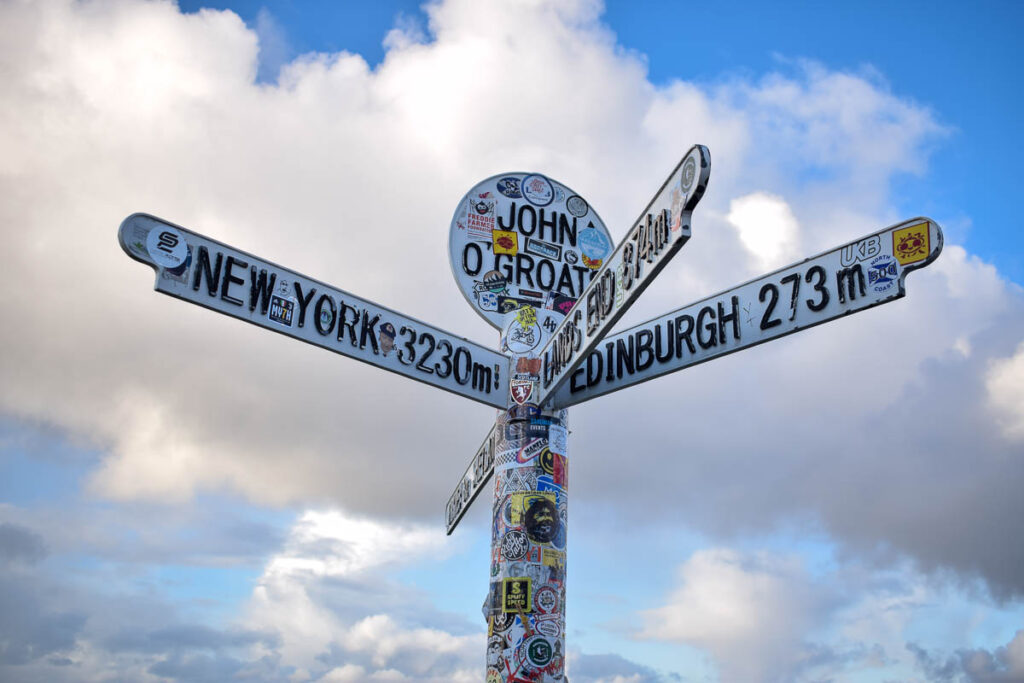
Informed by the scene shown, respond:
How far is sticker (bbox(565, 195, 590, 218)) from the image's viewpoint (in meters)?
10.9

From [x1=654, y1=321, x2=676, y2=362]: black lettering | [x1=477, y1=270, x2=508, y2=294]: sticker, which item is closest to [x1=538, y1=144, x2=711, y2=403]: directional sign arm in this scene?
[x1=654, y1=321, x2=676, y2=362]: black lettering

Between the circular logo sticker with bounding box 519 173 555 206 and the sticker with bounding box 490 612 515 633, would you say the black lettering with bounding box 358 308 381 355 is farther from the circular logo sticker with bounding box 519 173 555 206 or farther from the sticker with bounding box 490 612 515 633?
the sticker with bounding box 490 612 515 633

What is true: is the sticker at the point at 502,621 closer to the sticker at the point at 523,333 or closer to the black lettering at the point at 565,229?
the sticker at the point at 523,333

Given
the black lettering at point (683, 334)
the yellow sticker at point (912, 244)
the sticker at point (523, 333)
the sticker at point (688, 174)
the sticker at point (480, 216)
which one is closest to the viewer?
the sticker at point (688, 174)

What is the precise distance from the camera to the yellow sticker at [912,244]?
286 inches

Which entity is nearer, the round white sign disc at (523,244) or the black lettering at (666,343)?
the black lettering at (666,343)

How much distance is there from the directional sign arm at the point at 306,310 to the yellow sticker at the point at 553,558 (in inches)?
62.9

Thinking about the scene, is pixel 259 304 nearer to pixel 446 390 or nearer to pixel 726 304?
pixel 446 390

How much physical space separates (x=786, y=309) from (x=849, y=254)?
0.68 m

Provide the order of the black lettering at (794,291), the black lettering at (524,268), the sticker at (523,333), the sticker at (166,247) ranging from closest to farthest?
the black lettering at (794,291) < the sticker at (166,247) < the sticker at (523,333) < the black lettering at (524,268)

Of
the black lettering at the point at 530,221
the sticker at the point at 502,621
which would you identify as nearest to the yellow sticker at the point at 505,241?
the black lettering at the point at 530,221

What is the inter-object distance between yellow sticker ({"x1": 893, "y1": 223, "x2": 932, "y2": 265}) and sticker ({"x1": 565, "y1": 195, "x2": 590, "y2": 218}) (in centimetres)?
426

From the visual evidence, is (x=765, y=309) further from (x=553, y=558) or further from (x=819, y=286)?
(x=553, y=558)

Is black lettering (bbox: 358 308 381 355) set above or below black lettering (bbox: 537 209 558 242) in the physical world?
below
